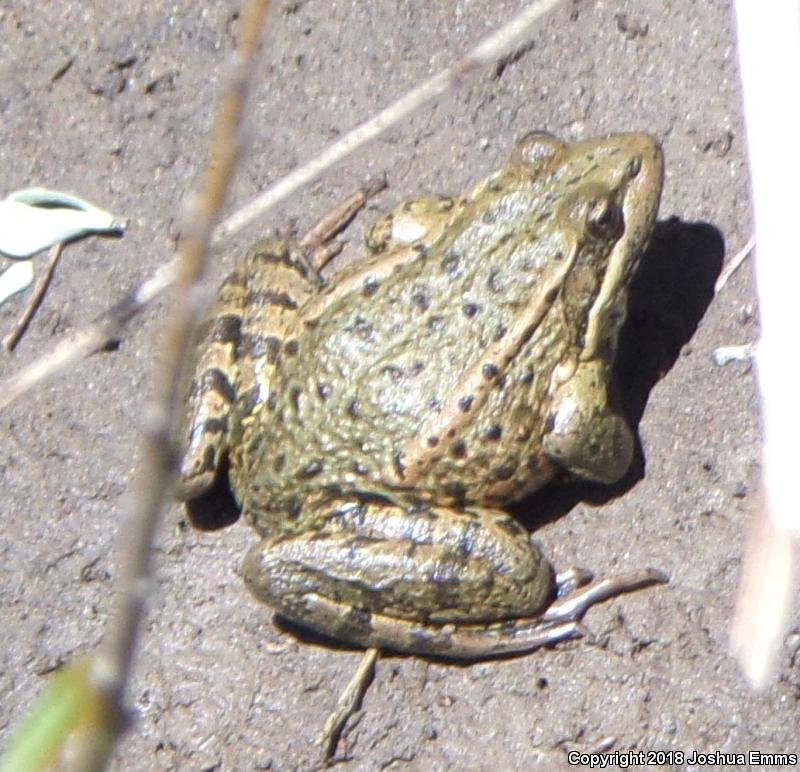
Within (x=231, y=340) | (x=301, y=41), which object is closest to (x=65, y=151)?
(x=301, y=41)

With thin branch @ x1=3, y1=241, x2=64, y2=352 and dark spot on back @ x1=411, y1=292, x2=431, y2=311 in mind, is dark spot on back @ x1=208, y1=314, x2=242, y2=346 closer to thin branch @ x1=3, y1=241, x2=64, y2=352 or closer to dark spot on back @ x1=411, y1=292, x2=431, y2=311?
dark spot on back @ x1=411, y1=292, x2=431, y2=311

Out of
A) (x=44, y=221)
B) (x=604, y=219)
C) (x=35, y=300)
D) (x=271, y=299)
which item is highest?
(x=44, y=221)

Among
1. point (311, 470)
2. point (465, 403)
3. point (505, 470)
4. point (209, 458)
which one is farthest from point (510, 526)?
point (209, 458)

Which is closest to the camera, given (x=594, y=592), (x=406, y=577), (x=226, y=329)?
(x=406, y=577)

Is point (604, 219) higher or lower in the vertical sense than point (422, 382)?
higher

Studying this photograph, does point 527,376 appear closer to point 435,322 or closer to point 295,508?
point 435,322

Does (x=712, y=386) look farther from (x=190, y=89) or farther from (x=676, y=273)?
(x=190, y=89)
